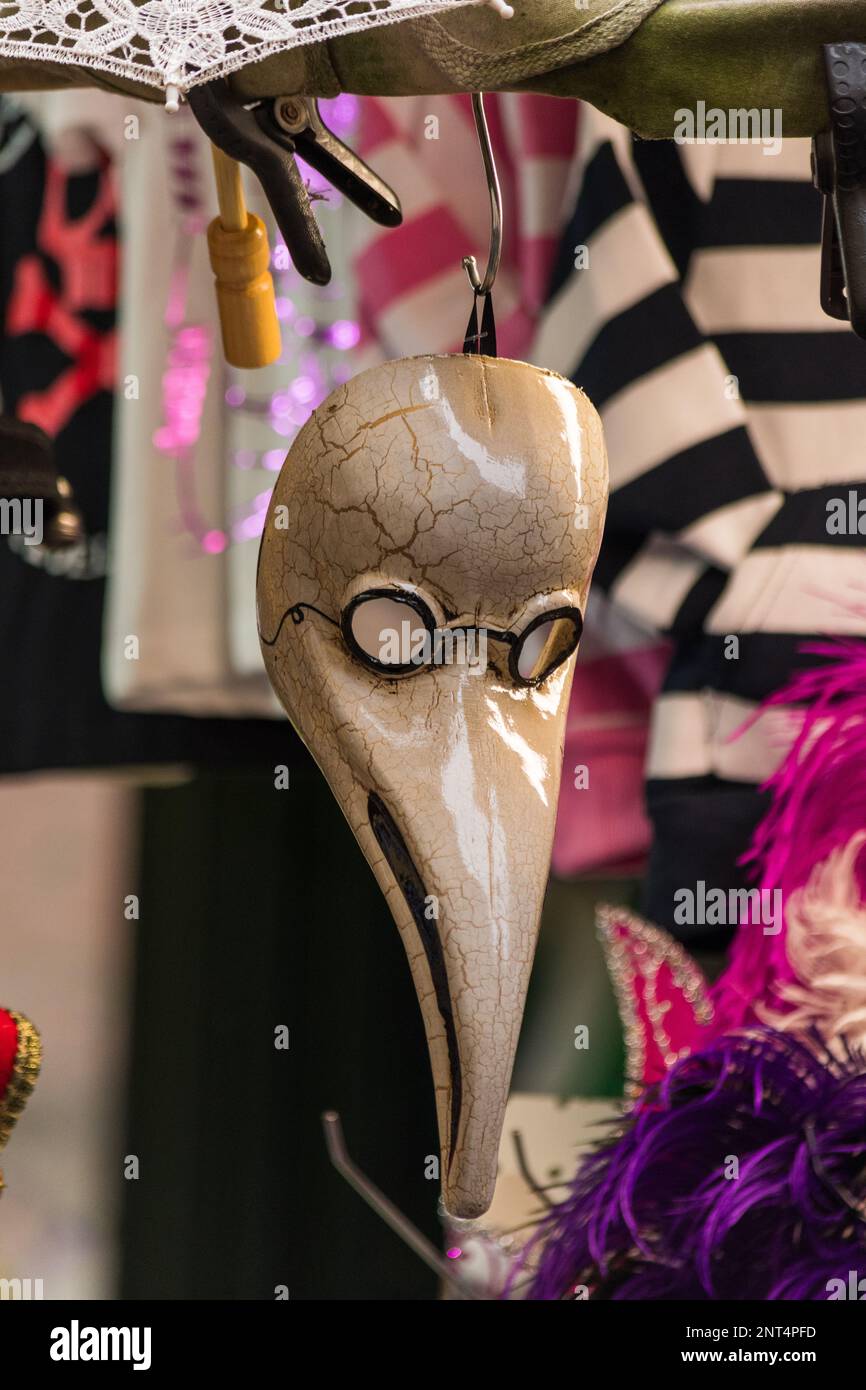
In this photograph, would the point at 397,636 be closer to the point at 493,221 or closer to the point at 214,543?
the point at 493,221

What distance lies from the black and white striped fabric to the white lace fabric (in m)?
0.68

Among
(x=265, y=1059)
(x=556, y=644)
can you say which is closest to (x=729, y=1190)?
(x=556, y=644)

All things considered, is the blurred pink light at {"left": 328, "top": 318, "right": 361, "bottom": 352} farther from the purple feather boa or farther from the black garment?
the purple feather boa

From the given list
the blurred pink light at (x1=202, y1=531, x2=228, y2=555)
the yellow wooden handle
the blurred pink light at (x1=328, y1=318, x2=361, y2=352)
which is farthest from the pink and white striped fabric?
the yellow wooden handle

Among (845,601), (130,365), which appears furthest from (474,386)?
(130,365)

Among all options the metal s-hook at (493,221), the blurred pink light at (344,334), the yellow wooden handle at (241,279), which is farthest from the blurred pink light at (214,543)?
the metal s-hook at (493,221)

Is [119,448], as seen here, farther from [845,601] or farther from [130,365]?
[845,601]

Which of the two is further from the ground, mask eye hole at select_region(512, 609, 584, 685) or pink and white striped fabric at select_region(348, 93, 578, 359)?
pink and white striped fabric at select_region(348, 93, 578, 359)

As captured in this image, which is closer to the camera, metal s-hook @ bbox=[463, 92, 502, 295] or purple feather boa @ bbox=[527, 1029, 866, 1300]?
metal s-hook @ bbox=[463, 92, 502, 295]

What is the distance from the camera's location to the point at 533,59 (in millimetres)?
394

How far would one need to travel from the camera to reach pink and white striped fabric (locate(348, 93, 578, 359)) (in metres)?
1.15

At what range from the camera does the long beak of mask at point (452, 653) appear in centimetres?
39

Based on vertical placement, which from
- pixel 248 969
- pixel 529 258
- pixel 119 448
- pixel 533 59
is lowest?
pixel 248 969
